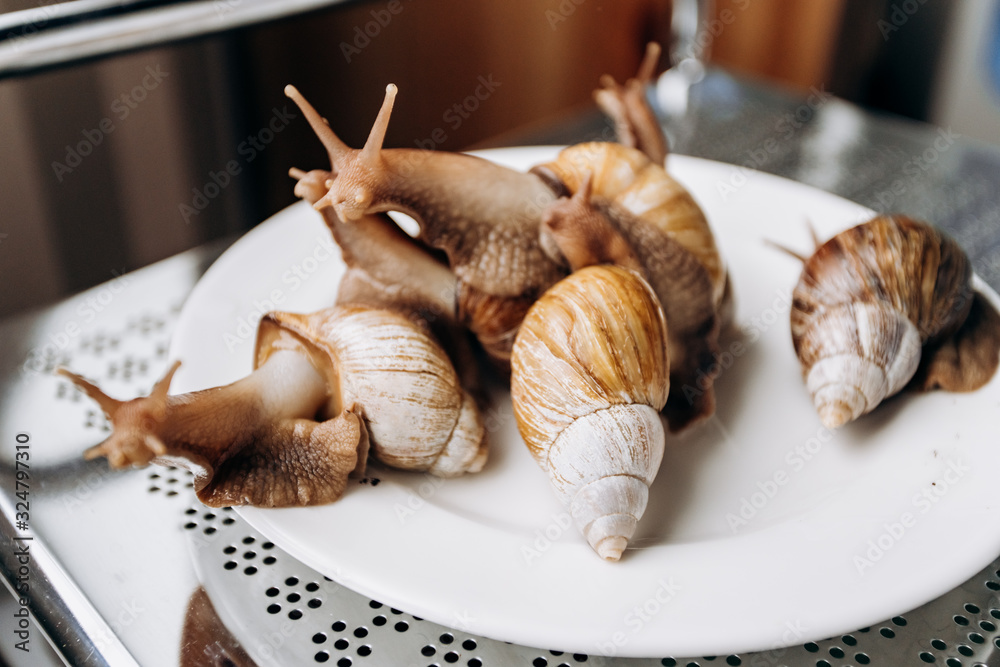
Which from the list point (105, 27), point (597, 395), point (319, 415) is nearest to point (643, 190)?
point (597, 395)

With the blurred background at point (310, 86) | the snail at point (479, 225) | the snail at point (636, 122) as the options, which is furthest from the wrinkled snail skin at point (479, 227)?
the blurred background at point (310, 86)

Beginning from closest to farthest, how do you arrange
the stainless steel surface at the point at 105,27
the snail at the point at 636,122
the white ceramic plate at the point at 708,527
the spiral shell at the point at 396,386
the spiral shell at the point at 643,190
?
the white ceramic plate at the point at 708,527 → the spiral shell at the point at 396,386 → the spiral shell at the point at 643,190 → the snail at the point at 636,122 → the stainless steel surface at the point at 105,27

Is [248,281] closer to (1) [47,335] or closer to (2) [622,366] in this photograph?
(1) [47,335]

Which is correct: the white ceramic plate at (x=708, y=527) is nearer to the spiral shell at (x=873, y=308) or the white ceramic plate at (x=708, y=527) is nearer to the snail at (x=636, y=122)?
the spiral shell at (x=873, y=308)

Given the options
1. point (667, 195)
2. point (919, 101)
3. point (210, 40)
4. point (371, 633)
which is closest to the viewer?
point (371, 633)

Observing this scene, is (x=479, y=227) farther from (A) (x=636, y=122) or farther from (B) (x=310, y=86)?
(B) (x=310, y=86)

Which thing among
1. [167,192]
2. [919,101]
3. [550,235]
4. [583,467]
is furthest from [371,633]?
[919,101]
